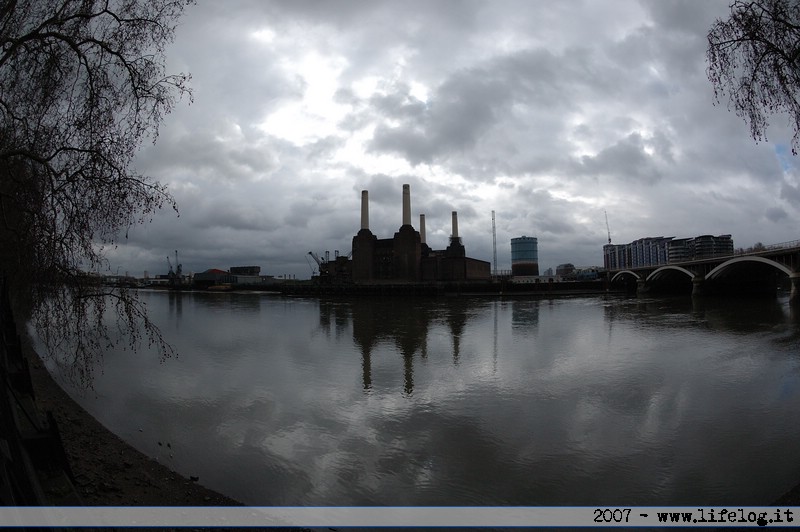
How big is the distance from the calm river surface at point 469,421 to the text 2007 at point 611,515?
0.91ft

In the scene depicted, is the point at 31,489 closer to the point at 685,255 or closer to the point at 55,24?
the point at 55,24

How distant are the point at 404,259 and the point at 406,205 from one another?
39.8 feet

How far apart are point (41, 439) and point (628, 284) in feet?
333

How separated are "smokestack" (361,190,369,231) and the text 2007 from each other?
289 ft

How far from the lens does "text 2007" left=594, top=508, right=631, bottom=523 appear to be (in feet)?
19.7

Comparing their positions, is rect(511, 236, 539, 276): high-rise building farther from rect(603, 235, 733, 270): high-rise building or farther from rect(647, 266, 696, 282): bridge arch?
rect(647, 266, 696, 282): bridge arch

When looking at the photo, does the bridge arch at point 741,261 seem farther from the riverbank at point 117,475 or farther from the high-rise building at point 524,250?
the high-rise building at point 524,250

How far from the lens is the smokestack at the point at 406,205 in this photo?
8764 centimetres

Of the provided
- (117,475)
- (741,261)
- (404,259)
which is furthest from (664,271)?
(117,475)

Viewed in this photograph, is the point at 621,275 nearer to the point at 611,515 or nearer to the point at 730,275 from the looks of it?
the point at 730,275

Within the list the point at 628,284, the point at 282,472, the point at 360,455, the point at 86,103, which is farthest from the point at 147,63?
the point at 628,284

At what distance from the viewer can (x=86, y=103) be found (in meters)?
5.86

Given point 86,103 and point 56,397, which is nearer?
point 86,103

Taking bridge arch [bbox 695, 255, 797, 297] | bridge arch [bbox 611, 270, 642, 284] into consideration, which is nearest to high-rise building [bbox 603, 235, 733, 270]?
bridge arch [bbox 611, 270, 642, 284]
